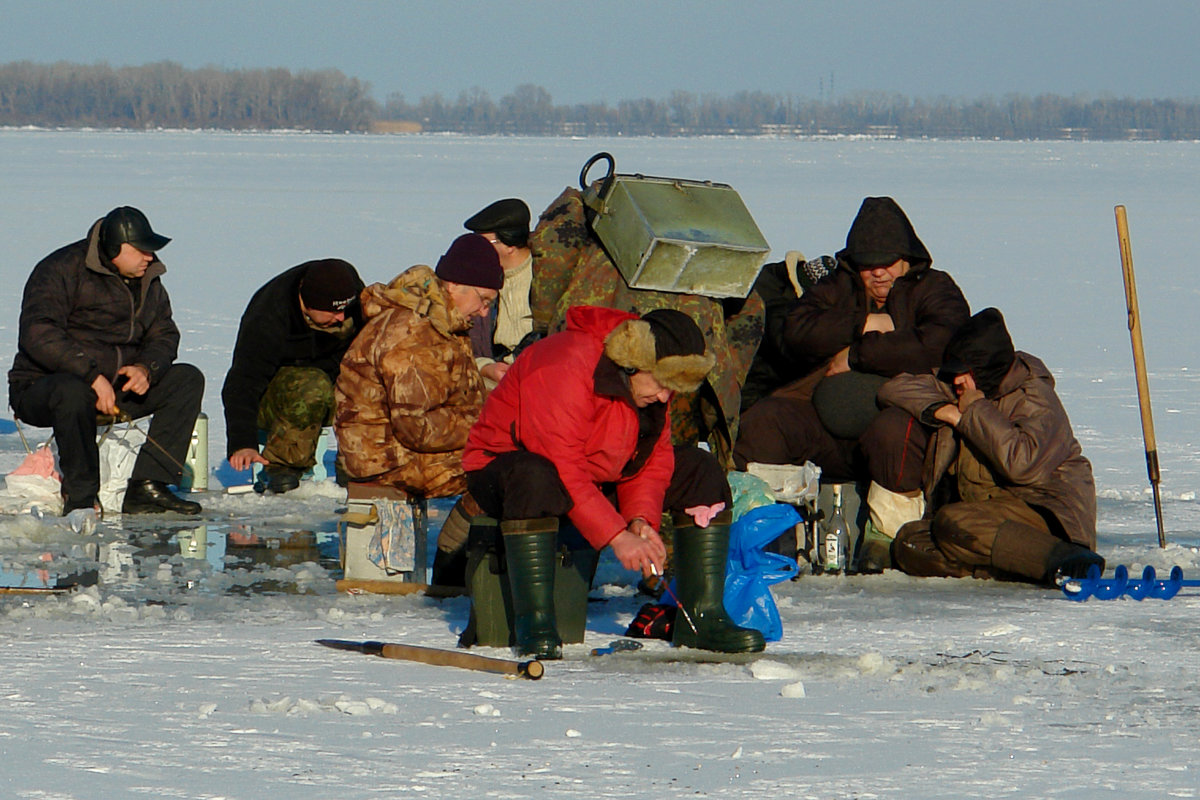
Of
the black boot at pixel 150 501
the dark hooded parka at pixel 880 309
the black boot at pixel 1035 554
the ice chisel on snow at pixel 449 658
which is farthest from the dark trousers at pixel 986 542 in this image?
the black boot at pixel 150 501

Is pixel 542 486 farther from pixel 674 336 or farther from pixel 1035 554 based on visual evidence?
pixel 1035 554

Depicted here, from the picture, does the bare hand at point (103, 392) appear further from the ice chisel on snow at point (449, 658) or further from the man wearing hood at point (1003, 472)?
the man wearing hood at point (1003, 472)

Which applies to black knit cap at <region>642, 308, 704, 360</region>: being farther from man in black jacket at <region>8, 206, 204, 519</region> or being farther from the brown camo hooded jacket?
man in black jacket at <region>8, 206, 204, 519</region>

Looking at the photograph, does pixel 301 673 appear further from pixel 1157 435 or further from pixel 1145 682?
pixel 1157 435

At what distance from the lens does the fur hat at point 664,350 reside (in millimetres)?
4410

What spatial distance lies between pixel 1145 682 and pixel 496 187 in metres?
37.0

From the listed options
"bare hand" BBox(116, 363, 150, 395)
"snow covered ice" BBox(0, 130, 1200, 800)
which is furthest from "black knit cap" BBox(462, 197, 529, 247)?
"bare hand" BBox(116, 363, 150, 395)

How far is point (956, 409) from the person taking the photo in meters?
6.12

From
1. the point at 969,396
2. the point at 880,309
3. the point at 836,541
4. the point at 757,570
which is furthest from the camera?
the point at 880,309

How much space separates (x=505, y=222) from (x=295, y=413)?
54.4 inches

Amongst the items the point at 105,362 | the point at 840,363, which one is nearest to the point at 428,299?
the point at 840,363

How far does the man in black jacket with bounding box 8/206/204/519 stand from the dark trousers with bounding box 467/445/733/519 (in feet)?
9.07

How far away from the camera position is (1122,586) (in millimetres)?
5711

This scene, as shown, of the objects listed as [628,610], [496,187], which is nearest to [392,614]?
[628,610]
